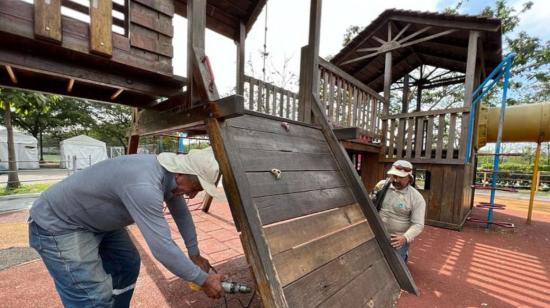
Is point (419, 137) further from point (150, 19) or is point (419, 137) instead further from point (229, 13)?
point (150, 19)

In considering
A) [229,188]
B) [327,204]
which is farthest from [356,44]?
[229,188]

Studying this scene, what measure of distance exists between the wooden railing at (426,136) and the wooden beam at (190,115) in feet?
16.2

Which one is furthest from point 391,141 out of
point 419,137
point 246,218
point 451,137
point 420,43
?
point 246,218

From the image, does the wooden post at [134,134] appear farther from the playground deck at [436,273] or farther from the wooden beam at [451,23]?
the wooden beam at [451,23]

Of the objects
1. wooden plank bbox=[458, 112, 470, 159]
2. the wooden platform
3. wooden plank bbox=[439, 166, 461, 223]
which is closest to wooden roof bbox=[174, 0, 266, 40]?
the wooden platform

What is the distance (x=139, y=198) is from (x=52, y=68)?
5.47ft

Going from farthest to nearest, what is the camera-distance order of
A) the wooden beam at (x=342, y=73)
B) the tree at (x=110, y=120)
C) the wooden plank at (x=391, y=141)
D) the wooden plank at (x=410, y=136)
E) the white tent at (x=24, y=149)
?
the tree at (x=110, y=120)
the white tent at (x=24, y=149)
the wooden plank at (x=391, y=141)
the wooden plank at (x=410, y=136)
the wooden beam at (x=342, y=73)

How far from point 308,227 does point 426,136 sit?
474 cm

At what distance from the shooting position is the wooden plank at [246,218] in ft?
5.07

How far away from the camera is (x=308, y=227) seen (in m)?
2.14

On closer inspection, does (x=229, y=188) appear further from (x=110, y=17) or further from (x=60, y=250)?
(x=110, y=17)

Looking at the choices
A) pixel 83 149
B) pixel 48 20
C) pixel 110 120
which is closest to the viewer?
pixel 48 20

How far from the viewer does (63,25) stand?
1972 millimetres

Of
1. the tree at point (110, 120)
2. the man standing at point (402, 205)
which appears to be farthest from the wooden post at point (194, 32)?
the tree at point (110, 120)
